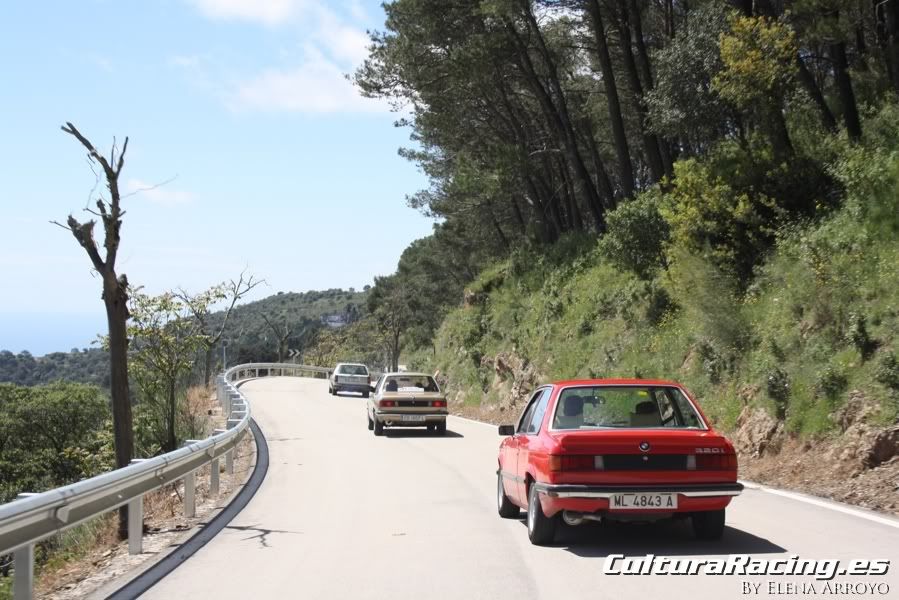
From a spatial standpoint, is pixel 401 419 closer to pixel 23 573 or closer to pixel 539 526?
pixel 539 526

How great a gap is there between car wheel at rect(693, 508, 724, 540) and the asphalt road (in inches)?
4.1

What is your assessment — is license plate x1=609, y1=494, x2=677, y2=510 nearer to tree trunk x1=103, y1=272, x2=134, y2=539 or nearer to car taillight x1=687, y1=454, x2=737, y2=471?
car taillight x1=687, y1=454, x2=737, y2=471

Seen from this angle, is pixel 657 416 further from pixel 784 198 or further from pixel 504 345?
pixel 504 345

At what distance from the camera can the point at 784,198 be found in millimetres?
20000

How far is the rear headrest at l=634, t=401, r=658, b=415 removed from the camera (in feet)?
28.5

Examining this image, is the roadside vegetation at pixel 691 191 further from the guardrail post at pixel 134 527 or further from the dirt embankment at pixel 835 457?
the guardrail post at pixel 134 527

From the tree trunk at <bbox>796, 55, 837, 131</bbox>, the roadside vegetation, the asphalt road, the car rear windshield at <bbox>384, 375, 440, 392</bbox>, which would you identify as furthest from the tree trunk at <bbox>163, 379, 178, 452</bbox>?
the tree trunk at <bbox>796, 55, 837, 131</bbox>

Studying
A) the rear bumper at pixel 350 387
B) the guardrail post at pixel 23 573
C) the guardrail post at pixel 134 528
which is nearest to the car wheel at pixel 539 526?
the guardrail post at pixel 134 528

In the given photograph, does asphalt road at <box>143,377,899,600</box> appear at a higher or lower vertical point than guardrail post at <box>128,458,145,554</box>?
lower

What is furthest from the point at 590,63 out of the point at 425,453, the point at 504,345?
the point at 425,453

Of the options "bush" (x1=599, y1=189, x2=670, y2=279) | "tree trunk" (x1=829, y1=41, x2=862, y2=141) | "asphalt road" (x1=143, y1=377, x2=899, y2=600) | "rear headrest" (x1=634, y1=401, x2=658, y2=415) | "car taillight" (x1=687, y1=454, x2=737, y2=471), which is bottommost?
"asphalt road" (x1=143, y1=377, x2=899, y2=600)

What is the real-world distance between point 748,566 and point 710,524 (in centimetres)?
113

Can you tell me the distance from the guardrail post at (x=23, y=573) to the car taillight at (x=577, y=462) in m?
4.08

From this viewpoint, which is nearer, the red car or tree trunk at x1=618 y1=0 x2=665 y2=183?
the red car
